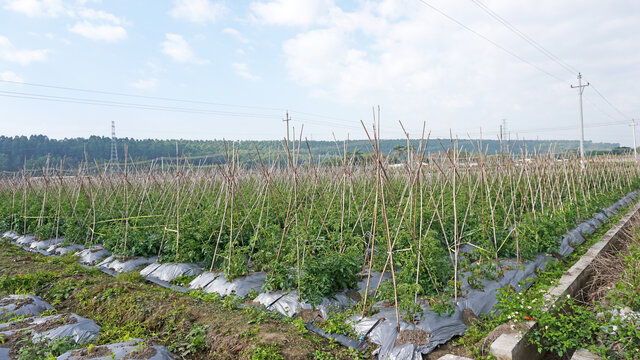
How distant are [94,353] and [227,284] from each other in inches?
92.5

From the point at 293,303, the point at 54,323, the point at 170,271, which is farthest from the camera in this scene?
the point at 170,271

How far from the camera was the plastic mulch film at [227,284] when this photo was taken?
4.92 m

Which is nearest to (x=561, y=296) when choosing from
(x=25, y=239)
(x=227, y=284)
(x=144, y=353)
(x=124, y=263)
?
(x=227, y=284)

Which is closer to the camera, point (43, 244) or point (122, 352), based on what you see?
point (122, 352)

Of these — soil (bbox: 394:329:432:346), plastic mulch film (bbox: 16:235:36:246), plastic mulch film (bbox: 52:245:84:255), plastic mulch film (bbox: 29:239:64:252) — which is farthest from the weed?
plastic mulch film (bbox: 16:235:36:246)

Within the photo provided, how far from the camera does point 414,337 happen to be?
11.3 feet

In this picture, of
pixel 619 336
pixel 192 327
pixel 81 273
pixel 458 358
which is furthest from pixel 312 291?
pixel 81 273

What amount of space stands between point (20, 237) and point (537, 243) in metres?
11.9

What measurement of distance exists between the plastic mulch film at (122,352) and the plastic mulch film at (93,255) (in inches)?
188

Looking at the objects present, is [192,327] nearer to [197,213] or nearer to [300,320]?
[300,320]

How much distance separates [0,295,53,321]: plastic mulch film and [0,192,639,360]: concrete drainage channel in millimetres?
1622

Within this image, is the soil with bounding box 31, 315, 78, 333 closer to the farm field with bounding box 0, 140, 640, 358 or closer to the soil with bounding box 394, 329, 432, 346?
the farm field with bounding box 0, 140, 640, 358

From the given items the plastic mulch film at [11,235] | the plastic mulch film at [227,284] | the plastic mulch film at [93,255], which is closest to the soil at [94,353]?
the plastic mulch film at [227,284]

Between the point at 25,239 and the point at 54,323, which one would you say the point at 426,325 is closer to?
the point at 54,323
